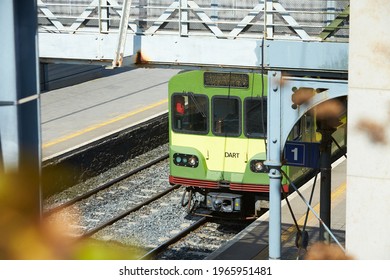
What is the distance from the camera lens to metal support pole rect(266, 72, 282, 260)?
331 inches

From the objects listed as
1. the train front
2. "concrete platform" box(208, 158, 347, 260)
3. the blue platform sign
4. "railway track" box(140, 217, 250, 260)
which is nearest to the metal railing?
the blue platform sign

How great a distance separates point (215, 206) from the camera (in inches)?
548

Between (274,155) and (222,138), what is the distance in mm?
5340

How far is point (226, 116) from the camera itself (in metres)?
14.0

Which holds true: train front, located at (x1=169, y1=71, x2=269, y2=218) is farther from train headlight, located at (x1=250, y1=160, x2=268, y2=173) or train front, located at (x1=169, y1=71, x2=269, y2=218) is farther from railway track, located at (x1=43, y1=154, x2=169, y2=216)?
railway track, located at (x1=43, y1=154, x2=169, y2=216)

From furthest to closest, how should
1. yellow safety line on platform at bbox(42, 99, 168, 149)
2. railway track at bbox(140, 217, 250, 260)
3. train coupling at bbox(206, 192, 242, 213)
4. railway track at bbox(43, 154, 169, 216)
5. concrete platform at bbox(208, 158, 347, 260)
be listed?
yellow safety line on platform at bbox(42, 99, 168, 149), railway track at bbox(43, 154, 169, 216), train coupling at bbox(206, 192, 242, 213), railway track at bbox(140, 217, 250, 260), concrete platform at bbox(208, 158, 347, 260)

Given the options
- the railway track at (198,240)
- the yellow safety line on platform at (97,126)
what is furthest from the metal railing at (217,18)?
the yellow safety line on platform at (97,126)

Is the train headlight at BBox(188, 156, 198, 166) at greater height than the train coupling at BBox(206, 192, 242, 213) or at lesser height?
greater

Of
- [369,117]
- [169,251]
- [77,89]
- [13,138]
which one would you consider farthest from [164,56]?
[77,89]

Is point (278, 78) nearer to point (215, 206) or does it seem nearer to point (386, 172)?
point (386, 172)

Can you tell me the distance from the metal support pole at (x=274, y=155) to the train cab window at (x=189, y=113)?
539 cm

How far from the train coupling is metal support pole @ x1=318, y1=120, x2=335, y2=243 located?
11.5ft

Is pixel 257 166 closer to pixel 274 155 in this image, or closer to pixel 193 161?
pixel 193 161

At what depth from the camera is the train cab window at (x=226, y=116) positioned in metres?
13.8
